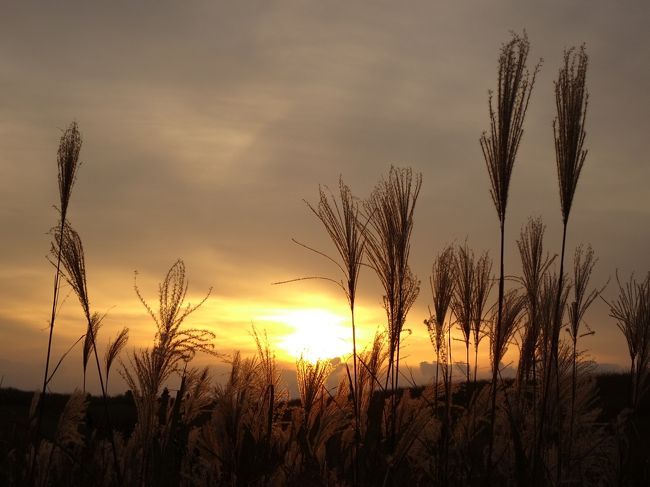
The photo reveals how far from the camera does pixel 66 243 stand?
11.0ft

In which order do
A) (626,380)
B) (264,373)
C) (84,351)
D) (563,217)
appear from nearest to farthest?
(563,217), (264,373), (84,351), (626,380)

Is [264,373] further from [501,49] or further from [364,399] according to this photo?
[501,49]

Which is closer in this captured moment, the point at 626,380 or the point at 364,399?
the point at 364,399

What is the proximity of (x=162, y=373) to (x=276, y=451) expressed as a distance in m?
1.12

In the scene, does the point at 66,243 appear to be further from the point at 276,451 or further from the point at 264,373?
the point at 276,451

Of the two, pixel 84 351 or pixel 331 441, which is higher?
pixel 84 351

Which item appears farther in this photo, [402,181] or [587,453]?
[587,453]

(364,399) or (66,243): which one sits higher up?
(66,243)

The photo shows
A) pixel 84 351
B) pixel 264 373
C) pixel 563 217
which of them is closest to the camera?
pixel 563 217

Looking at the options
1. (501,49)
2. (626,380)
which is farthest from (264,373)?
(626,380)

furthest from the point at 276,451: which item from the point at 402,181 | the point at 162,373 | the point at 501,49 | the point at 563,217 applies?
the point at 501,49

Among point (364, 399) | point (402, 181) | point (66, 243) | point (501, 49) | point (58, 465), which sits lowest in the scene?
point (58, 465)

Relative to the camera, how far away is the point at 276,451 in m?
4.10

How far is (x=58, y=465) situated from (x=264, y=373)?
1902mm
